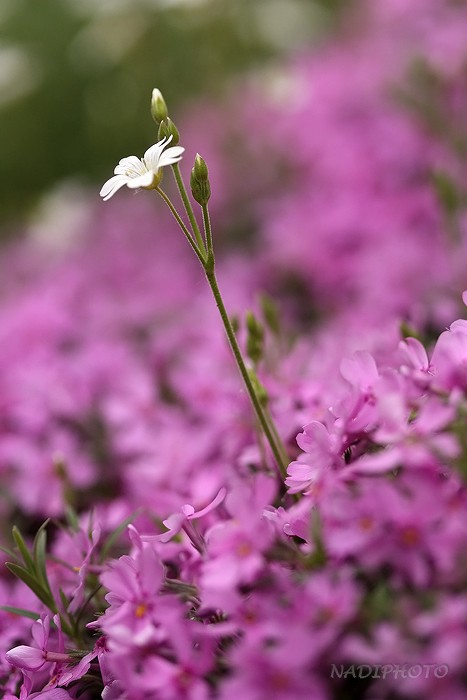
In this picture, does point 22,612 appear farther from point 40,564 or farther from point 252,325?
point 252,325

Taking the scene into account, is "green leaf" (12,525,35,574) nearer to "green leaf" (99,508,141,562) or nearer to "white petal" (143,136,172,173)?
"green leaf" (99,508,141,562)

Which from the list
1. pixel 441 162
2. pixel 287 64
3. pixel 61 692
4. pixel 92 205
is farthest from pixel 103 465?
→ pixel 287 64

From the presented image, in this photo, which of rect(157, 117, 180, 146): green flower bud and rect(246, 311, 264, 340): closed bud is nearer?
rect(157, 117, 180, 146): green flower bud

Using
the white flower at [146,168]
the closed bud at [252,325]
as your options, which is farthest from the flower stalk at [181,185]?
the closed bud at [252,325]

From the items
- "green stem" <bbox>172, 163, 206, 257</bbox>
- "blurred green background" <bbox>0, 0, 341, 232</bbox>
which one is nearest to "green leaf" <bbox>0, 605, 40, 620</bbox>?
"green stem" <bbox>172, 163, 206, 257</bbox>

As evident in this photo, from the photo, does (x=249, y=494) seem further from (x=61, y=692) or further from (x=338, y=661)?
(x=61, y=692)

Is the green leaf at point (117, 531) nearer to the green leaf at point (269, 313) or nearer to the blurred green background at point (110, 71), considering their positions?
the green leaf at point (269, 313)
